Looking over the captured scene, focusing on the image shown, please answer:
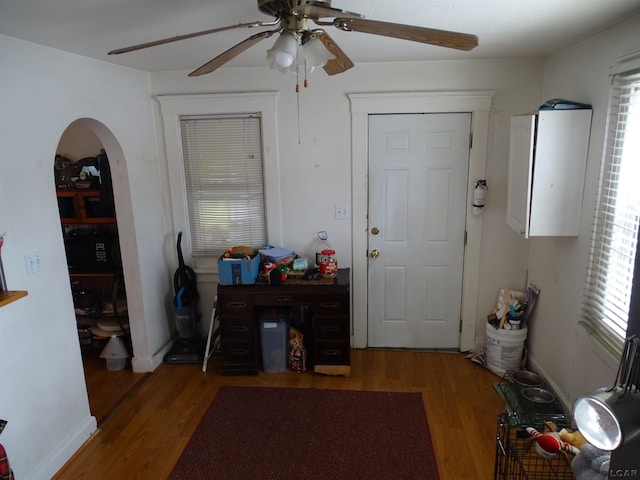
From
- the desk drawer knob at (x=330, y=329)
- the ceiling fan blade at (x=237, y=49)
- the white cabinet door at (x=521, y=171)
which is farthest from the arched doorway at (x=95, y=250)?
the white cabinet door at (x=521, y=171)

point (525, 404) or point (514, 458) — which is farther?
point (525, 404)

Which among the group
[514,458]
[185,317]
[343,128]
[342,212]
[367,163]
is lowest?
[185,317]

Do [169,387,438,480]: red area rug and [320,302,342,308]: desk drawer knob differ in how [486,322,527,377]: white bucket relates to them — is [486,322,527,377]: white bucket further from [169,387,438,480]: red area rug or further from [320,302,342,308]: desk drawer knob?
[320,302,342,308]: desk drawer knob

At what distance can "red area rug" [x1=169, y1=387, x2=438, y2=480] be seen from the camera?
241cm

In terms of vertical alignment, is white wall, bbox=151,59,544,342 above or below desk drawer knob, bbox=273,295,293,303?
above

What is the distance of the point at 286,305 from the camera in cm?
329

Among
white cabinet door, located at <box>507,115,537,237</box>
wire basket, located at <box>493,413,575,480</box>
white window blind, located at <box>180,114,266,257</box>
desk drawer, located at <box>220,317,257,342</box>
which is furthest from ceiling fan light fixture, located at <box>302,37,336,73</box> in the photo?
desk drawer, located at <box>220,317,257,342</box>

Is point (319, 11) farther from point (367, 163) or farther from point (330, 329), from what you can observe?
point (330, 329)

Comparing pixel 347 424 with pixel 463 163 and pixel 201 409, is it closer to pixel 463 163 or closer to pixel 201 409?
pixel 201 409

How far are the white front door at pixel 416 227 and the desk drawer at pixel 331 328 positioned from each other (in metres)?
0.50

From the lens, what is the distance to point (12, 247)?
2.14 metres

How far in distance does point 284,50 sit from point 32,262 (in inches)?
69.9

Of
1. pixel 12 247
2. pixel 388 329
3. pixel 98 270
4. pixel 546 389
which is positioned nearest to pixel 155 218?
pixel 98 270

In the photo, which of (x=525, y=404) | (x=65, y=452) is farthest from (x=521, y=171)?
(x=65, y=452)
